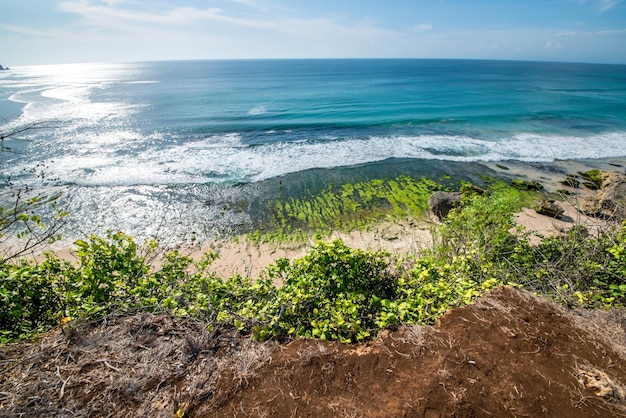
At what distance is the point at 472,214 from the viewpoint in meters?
8.04

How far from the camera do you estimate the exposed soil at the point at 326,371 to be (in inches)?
134

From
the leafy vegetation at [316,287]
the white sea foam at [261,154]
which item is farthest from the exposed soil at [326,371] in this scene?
the white sea foam at [261,154]

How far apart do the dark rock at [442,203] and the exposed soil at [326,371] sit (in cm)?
940

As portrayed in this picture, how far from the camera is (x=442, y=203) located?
13.8 m

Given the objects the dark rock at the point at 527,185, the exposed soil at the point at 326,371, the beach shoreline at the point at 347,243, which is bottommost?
the beach shoreline at the point at 347,243

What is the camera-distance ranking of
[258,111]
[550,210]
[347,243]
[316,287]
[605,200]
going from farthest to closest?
[258,111] < [550,210] < [605,200] < [347,243] < [316,287]

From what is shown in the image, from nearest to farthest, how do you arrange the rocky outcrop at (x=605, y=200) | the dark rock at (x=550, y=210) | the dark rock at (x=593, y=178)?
the rocky outcrop at (x=605, y=200)
the dark rock at (x=550, y=210)
the dark rock at (x=593, y=178)

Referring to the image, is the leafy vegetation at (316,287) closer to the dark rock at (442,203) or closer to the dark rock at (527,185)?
the dark rock at (442,203)

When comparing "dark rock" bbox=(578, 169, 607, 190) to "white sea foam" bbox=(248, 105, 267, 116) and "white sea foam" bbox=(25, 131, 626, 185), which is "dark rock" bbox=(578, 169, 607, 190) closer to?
"white sea foam" bbox=(25, 131, 626, 185)

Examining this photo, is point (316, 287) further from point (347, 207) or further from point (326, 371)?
point (347, 207)

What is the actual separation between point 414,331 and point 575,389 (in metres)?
→ 2.01

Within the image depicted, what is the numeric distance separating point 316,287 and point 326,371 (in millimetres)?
1679

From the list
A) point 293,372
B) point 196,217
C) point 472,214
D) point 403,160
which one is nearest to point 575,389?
point 293,372

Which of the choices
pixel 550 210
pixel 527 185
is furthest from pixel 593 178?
pixel 550 210
